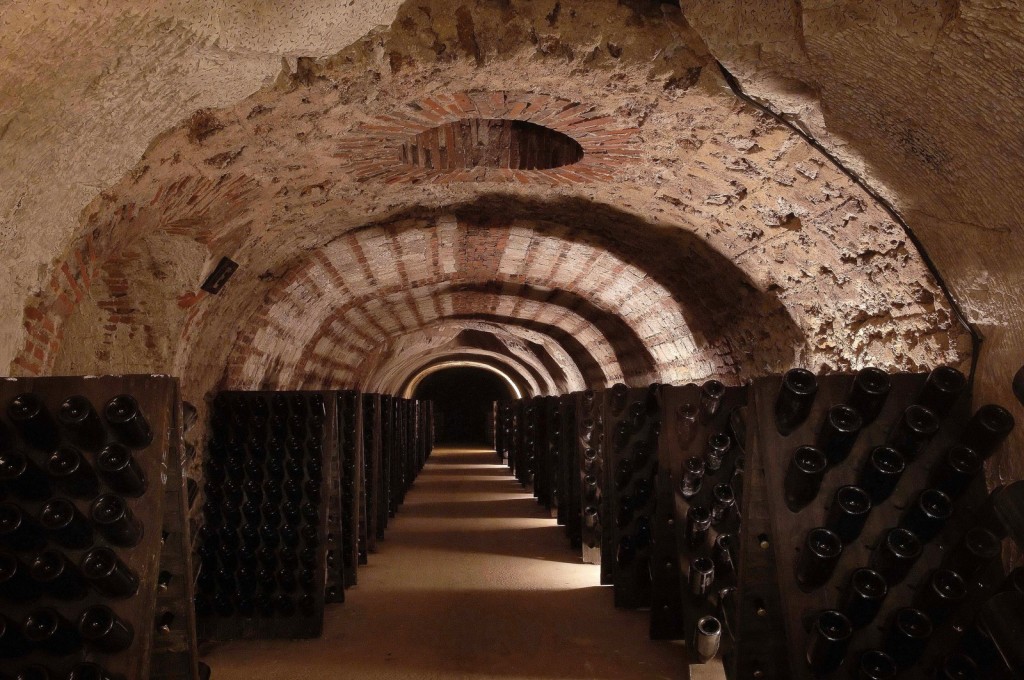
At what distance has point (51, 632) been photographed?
2393 mm

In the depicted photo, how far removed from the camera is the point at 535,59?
3334 millimetres

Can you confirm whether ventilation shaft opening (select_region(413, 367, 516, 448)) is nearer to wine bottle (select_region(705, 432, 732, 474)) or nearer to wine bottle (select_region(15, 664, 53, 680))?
wine bottle (select_region(705, 432, 732, 474))

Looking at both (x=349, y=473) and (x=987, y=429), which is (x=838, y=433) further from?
(x=349, y=473)

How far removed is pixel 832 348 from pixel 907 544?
2545 millimetres

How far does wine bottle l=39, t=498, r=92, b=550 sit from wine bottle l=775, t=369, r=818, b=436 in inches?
93.2

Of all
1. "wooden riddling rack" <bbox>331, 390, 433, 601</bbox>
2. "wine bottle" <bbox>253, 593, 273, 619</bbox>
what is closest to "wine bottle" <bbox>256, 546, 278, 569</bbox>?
"wine bottle" <bbox>253, 593, 273, 619</bbox>

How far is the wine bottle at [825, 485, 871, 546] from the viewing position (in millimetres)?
2770

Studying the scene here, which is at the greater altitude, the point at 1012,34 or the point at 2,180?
the point at 1012,34

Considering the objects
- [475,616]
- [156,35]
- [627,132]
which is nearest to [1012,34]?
[627,132]

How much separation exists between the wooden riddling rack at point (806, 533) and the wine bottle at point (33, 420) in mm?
2421

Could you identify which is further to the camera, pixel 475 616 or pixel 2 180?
pixel 475 616

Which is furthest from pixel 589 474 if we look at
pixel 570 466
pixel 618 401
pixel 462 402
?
pixel 462 402

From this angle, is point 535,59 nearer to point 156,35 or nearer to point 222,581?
point 156,35

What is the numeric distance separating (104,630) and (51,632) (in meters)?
0.15
